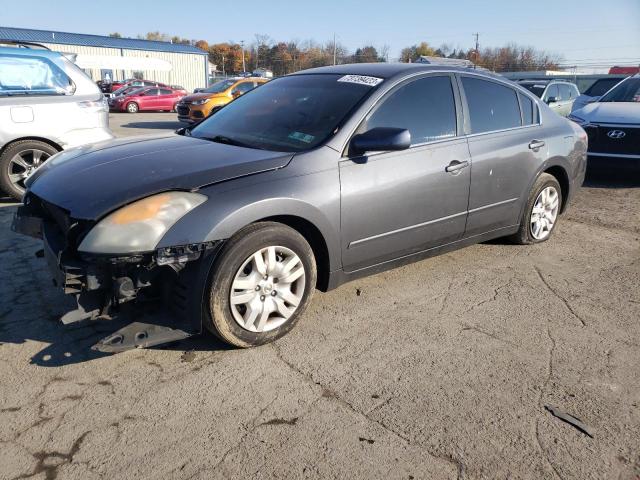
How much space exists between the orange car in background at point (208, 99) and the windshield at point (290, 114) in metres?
12.2

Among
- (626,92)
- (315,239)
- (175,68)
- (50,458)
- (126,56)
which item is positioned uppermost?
(126,56)

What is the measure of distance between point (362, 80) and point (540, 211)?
232cm

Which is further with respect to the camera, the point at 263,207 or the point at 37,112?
the point at 37,112

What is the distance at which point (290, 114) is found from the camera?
12.2 ft

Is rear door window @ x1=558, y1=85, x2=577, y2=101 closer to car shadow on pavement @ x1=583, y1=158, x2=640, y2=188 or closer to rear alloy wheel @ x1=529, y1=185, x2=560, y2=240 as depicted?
car shadow on pavement @ x1=583, y1=158, x2=640, y2=188

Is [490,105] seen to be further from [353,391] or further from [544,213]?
[353,391]

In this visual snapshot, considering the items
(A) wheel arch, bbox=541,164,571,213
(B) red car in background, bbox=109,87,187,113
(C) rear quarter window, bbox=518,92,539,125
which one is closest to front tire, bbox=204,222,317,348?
(C) rear quarter window, bbox=518,92,539,125

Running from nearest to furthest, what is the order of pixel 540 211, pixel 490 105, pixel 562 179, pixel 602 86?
pixel 490 105, pixel 540 211, pixel 562 179, pixel 602 86

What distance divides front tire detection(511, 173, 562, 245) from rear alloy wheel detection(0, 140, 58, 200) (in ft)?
17.2

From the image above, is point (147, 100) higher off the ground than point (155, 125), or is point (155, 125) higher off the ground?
point (147, 100)

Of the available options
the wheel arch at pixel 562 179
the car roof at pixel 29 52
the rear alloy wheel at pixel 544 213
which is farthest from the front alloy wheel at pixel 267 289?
the car roof at pixel 29 52

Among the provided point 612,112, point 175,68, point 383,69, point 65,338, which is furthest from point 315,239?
point 175,68

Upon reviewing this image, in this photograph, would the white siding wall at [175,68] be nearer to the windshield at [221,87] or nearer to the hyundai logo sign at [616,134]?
the windshield at [221,87]

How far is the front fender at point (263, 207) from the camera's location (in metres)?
2.67
